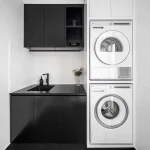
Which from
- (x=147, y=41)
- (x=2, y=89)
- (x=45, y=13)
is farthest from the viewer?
(x=45, y=13)

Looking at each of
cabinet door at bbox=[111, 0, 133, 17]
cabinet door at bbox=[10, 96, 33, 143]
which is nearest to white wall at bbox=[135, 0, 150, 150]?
cabinet door at bbox=[111, 0, 133, 17]

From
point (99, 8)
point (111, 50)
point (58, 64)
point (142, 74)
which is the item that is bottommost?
point (142, 74)

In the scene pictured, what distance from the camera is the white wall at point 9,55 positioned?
185 cm

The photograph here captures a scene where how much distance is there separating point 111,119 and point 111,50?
108 cm

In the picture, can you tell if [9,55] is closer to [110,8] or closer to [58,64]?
[58,64]

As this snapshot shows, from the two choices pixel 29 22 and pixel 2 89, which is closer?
pixel 2 89

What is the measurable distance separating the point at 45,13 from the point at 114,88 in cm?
182

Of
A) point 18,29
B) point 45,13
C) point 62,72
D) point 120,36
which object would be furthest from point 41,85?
point 120,36

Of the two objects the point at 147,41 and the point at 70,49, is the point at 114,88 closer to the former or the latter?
the point at 147,41

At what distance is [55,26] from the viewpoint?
97.6 inches

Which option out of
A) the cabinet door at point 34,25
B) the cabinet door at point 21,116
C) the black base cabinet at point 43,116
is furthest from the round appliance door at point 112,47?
the cabinet door at point 21,116

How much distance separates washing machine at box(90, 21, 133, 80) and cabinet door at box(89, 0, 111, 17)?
120 mm

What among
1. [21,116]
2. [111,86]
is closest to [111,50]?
[111,86]

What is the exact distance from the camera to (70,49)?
2797 millimetres
